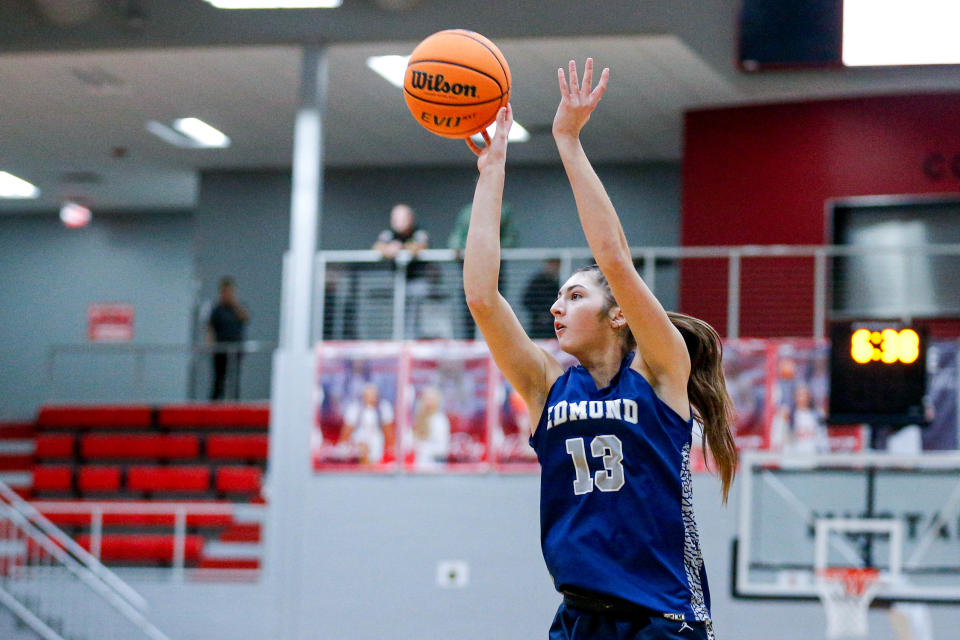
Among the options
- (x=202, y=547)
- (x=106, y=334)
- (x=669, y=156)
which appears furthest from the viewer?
(x=106, y=334)

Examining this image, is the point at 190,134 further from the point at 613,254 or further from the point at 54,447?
the point at 613,254

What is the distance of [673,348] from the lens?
3076mm

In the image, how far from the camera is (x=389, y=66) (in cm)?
1219

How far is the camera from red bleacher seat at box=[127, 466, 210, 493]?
46.3ft

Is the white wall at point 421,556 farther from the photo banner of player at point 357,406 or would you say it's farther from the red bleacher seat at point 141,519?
the red bleacher seat at point 141,519

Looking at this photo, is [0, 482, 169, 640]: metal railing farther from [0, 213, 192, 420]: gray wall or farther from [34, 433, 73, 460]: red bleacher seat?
[0, 213, 192, 420]: gray wall

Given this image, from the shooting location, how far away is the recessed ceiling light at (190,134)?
1453 centimetres

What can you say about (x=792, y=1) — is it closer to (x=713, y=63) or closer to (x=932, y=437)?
(x=713, y=63)

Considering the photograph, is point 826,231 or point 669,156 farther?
point 669,156

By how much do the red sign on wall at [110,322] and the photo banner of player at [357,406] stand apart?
29.1ft

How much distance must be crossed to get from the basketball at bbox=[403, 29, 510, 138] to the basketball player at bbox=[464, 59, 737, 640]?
1.76ft

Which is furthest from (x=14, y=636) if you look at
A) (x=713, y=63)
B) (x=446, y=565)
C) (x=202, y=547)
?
(x=713, y=63)

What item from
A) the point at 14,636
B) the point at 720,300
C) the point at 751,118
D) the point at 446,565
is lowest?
the point at 14,636

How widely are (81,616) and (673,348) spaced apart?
10.4 metres
